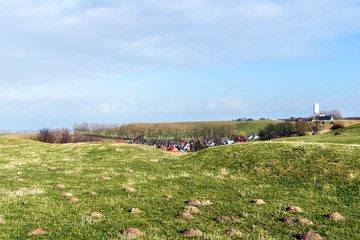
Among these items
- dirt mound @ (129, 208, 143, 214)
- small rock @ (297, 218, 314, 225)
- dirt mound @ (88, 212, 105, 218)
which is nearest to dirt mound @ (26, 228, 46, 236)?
dirt mound @ (88, 212, 105, 218)

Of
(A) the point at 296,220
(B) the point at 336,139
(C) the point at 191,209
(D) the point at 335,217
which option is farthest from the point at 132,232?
(B) the point at 336,139

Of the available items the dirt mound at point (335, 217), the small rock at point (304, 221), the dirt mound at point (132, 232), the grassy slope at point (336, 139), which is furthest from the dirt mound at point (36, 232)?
the grassy slope at point (336, 139)

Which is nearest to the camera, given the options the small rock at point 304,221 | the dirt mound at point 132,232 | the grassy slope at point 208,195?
the dirt mound at point 132,232

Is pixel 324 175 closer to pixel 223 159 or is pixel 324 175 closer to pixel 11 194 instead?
pixel 223 159

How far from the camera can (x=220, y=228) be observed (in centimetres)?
902

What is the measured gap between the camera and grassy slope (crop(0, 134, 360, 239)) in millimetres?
8938

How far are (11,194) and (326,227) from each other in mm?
13489

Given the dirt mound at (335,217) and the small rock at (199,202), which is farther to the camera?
the small rock at (199,202)

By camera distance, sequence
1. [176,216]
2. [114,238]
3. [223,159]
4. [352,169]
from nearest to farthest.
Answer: [114,238], [176,216], [352,169], [223,159]

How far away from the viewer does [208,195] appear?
46.8 ft

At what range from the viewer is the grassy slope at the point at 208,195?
8.94 m

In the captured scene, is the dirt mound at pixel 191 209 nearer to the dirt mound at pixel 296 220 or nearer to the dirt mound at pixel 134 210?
the dirt mound at pixel 134 210

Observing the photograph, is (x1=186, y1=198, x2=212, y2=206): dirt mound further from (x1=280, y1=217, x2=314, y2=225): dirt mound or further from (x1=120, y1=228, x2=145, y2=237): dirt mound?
(x1=120, y1=228, x2=145, y2=237): dirt mound

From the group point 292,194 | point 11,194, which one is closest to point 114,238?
point 11,194
